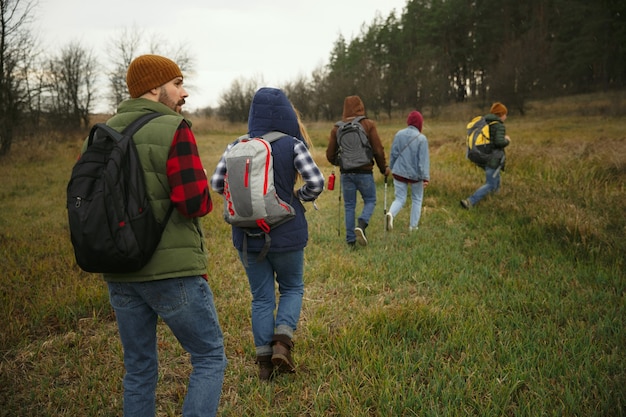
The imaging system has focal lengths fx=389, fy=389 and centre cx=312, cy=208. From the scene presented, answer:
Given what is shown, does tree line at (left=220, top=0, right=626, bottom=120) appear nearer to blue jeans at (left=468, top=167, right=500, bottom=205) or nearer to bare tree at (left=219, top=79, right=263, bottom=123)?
bare tree at (left=219, top=79, right=263, bottom=123)

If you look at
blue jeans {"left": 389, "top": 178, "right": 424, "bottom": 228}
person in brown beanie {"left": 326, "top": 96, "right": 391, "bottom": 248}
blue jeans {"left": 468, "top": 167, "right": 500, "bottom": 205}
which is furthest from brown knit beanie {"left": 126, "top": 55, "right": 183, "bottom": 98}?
blue jeans {"left": 468, "top": 167, "right": 500, "bottom": 205}

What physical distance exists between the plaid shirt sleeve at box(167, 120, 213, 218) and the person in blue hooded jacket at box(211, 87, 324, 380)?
81 centimetres

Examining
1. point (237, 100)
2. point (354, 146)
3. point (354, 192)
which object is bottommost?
point (354, 192)

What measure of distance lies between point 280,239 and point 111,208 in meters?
1.22

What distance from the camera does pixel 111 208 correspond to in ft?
5.58

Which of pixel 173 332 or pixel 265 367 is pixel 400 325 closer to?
pixel 265 367

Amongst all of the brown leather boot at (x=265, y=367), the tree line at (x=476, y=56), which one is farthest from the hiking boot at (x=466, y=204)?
the tree line at (x=476, y=56)

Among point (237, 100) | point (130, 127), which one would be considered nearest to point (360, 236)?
point (130, 127)

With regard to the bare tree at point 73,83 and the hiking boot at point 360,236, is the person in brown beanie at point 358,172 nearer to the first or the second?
the hiking boot at point 360,236

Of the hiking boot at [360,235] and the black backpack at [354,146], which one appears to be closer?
the black backpack at [354,146]

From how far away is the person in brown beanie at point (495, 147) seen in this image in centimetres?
759

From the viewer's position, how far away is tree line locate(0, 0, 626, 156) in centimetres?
3844

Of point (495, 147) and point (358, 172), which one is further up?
point (495, 147)

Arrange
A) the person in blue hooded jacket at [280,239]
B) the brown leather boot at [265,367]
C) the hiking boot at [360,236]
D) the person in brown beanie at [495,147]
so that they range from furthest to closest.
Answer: the person in brown beanie at [495,147]
the hiking boot at [360,236]
the brown leather boot at [265,367]
the person in blue hooded jacket at [280,239]
